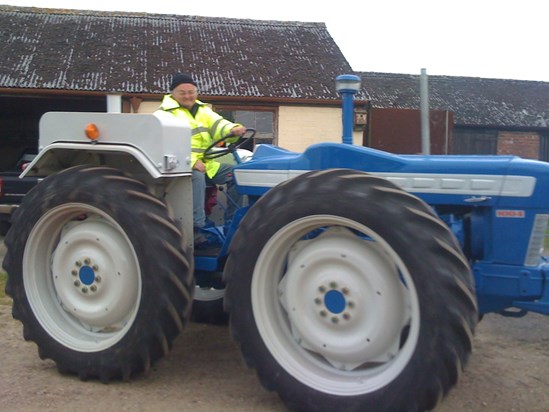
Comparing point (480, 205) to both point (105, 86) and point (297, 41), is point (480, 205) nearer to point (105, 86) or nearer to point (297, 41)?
point (105, 86)

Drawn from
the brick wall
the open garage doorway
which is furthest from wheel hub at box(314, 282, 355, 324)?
the brick wall

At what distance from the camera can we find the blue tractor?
3.10 m

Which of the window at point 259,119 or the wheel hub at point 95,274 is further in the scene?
the window at point 259,119

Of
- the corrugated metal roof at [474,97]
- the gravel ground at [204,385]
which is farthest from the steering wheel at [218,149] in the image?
the corrugated metal roof at [474,97]

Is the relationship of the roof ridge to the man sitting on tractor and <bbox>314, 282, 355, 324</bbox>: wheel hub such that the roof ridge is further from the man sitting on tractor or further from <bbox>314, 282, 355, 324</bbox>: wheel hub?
<bbox>314, 282, 355, 324</bbox>: wheel hub

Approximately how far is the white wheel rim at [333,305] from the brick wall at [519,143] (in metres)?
21.4

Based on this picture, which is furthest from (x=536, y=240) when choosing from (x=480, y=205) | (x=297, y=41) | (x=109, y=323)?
(x=297, y=41)

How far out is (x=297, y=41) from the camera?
1756cm

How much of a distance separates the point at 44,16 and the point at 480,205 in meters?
16.4

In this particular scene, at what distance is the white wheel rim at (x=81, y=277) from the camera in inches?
157

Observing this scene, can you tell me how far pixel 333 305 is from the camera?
11.2ft

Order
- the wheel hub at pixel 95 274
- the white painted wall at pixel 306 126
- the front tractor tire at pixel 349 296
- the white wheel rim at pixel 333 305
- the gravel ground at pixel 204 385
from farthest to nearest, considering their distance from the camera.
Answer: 1. the white painted wall at pixel 306 126
2. the wheel hub at pixel 95 274
3. the gravel ground at pixel 204 385
4. the white wheel rim at pixel 333 305
5. the front tractor tire at pixel 349 296

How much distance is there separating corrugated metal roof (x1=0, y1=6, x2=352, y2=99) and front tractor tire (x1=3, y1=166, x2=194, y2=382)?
10.4 m

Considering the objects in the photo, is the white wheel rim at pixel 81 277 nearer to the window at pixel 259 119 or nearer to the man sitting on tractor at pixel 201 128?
the man sitting on tractor at pixel 201 128
